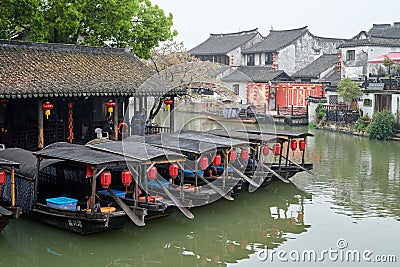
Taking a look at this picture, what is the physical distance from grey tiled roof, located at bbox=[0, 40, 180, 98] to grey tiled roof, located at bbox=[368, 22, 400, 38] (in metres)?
23.3

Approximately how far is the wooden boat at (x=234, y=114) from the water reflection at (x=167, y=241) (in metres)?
18.8

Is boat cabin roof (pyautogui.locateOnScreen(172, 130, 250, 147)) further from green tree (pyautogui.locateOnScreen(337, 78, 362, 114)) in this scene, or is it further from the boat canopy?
green tree (pyautogui.locateOnScreen(337, 78, 362, 114))

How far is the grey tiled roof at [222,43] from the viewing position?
1721 inches

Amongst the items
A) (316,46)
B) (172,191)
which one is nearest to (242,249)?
(172,191)

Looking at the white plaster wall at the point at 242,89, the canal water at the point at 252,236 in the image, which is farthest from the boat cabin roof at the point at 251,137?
the white plaster wall at the point at 242,89

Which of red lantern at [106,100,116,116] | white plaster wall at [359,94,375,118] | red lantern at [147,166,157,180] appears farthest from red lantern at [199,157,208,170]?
white plaster wall at [359,94,375,118]

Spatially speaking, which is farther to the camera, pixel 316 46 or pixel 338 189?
pixel 316 46

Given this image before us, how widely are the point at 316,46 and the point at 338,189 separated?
93.3 ft

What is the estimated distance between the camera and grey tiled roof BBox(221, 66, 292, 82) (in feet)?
122

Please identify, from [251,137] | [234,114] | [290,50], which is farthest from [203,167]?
[290,50]

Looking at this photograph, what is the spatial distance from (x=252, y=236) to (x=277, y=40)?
3258 cm

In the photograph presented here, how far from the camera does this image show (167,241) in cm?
1045

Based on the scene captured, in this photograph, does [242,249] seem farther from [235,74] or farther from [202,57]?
[202,57]

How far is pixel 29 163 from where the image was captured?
11.4 metres
